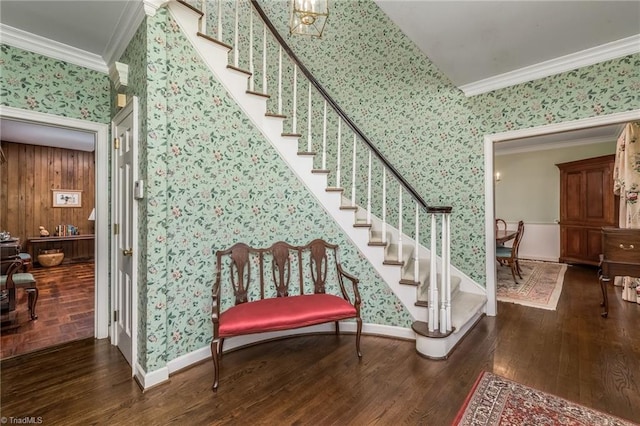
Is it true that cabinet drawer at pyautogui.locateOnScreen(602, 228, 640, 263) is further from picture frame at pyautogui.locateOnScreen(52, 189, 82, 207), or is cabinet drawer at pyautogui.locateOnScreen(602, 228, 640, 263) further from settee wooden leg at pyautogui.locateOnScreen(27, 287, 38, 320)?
picture frame at pyautogui.locateOnScreen(52, 189, 82, 207)

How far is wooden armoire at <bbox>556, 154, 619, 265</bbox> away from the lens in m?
5.47

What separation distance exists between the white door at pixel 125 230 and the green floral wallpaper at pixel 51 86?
346mm

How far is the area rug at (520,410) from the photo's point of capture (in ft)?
5.46

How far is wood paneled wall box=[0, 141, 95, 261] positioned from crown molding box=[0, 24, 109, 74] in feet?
16.8

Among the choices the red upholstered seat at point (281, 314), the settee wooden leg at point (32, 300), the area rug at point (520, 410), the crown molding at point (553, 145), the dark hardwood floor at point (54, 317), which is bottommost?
the area rug at point (520, 410)

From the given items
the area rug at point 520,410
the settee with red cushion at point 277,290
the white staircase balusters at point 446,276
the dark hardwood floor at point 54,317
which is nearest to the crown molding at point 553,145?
the white staircase balusters at point 446,276

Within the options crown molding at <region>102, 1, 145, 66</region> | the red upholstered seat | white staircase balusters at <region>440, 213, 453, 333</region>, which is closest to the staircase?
white staircase balusters at <region>440, 213, 453, 333</region>

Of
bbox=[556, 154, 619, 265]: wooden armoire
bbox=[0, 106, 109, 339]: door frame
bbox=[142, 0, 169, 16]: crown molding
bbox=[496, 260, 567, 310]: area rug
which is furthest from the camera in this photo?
bbox=[556, 154, 619, 265]: wooden armoire

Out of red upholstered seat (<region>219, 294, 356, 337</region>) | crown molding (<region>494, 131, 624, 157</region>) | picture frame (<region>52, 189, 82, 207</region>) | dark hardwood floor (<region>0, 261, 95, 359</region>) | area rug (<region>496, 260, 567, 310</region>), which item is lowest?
dark hardwood floor (<region>0, 261, 95, 359</region>)

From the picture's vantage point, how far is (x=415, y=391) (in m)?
1.96

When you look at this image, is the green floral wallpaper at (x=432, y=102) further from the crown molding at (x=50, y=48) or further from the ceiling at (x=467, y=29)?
the crown molding at (x=50, y=48)

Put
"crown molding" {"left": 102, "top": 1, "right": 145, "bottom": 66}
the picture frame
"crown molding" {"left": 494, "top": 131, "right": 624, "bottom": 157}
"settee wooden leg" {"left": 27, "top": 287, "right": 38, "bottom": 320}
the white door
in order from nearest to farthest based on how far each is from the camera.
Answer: "crown molding" {"left": 102, "top": 1, "right": 145, "bottom": 66}, the white door, "settee wooden leg" {"left": 27, "top": 287, "right": 38, "bottom": 320}, "crown molding" {"left": 494, "top": 131, "right": 624, "bottom": 157}, the picture frame

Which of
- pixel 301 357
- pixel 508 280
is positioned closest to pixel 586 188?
pixel 508 280

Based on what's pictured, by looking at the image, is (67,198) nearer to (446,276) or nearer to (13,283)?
(13,283)
